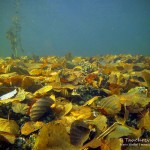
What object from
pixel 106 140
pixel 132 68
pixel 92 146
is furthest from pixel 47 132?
pixel 132 68

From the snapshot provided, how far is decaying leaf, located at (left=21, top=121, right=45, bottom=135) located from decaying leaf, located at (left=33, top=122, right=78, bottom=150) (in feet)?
1.23

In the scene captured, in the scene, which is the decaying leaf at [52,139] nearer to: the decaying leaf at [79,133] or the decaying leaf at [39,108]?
the decaying leaf at [79,133]

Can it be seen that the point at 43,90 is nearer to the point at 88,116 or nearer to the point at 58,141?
the point at 88,116

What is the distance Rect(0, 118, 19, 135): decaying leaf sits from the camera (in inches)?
67.8

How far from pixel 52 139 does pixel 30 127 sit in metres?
0.46

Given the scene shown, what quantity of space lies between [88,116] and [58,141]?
24.5 inches

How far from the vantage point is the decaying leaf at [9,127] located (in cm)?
172

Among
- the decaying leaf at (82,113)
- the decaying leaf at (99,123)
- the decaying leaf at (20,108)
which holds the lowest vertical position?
the decaying leaf at (99,123)

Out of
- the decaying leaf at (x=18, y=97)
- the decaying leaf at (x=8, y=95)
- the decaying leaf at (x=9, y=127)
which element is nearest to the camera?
the decaying leaf at (x=9, y=127)

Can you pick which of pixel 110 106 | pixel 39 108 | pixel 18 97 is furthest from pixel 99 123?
pixel 18 97

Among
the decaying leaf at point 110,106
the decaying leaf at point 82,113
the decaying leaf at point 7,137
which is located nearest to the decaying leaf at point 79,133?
the decaying leaf at point 82,113

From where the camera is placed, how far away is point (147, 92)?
262cm

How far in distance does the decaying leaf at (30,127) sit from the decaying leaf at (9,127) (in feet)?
0.21

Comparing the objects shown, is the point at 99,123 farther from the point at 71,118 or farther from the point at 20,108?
the point at 20,108
